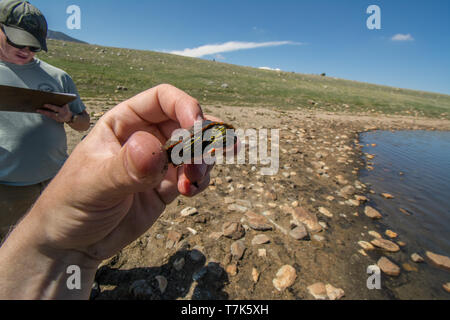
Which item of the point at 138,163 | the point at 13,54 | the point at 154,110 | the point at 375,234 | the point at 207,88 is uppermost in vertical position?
the point at 207,88

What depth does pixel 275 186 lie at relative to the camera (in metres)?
4.95

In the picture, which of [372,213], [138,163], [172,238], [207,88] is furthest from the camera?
[207,88]

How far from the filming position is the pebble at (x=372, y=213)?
14.0ft

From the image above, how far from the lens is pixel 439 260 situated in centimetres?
331

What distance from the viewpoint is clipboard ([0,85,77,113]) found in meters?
2.32

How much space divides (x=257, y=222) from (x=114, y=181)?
9.26ft

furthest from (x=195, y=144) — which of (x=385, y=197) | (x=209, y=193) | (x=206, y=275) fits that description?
(x=385, y=197)

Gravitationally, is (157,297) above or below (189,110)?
below

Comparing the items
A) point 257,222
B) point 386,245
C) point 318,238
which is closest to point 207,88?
point 257,222

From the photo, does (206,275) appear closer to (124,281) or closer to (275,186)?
(124,281)

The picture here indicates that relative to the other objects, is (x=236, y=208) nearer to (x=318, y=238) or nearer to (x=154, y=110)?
(x=318, y=238)

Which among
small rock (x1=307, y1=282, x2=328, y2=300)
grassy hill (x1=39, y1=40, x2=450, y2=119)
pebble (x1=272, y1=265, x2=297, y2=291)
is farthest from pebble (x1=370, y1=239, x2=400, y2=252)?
grassy hill (x1=39, y1=40, x2=450, y2=119)

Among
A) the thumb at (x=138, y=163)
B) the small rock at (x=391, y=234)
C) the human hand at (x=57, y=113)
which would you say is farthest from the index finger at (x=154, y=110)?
the small rock at (x=391, y=234)
